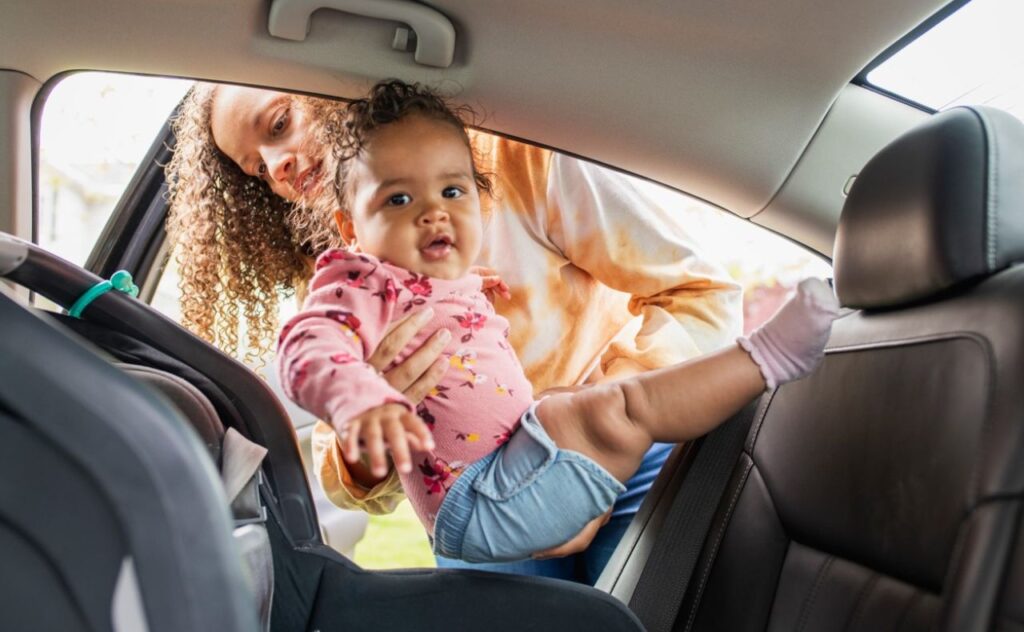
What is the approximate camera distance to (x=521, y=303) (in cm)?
170

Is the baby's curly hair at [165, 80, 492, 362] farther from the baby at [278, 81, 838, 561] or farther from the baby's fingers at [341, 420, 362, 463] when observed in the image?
the baby's fingers at [341, 420, 362, 463]

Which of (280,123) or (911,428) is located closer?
(911,428)

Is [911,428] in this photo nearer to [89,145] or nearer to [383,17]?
[383,17]

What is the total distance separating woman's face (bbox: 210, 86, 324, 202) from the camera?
1.75m

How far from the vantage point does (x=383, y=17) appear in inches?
55.6

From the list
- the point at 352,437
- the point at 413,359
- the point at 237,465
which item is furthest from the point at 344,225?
the point at 352,437

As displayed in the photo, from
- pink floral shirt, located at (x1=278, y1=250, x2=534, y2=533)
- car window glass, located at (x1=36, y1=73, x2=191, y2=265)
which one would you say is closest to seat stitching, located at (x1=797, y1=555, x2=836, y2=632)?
pink floral shirt, located at (x1=278, y1=250, x2=534, y2=533)

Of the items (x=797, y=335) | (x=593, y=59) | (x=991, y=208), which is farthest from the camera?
(x=593, y=59)

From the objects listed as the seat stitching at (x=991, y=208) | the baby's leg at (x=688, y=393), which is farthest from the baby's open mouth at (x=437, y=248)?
the seat stitching at (x=991, y=208)

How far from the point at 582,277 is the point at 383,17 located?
591mm

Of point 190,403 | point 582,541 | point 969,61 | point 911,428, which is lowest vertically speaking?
point 582,541

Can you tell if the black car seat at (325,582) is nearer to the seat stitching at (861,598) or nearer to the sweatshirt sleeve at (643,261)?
the seat stitching at (861,598)

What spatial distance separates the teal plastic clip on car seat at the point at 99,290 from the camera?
1332 mm

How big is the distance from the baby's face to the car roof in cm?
19
